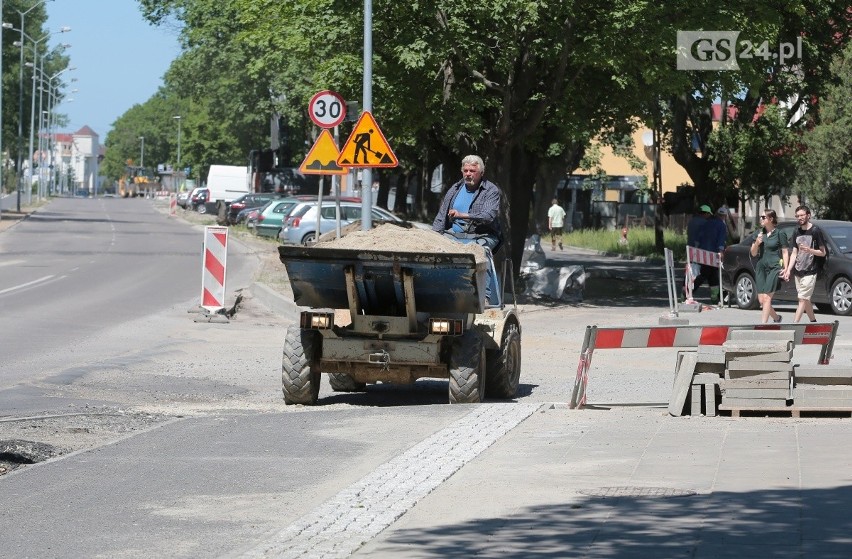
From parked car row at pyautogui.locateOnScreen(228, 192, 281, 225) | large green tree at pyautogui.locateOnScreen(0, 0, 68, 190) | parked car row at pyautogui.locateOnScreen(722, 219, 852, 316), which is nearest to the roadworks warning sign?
parked car row at pyautogui.locateOnScreen(722, 219, 852, 316)

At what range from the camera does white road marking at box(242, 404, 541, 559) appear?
664 centimetres

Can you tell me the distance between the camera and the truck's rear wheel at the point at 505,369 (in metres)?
13.2

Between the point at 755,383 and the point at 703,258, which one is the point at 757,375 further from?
the point at 703,258

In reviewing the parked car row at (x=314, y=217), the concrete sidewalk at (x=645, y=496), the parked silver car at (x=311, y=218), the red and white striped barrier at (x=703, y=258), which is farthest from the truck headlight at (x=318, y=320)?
the parked silver car at (x=311, y=218)

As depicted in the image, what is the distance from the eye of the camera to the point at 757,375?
11164 mm

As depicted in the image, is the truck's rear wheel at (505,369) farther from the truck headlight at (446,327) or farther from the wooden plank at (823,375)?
the wooden plank at (823,375)

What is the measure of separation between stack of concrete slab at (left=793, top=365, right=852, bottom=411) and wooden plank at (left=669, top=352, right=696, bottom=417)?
0.79 metres

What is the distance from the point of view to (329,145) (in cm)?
2059

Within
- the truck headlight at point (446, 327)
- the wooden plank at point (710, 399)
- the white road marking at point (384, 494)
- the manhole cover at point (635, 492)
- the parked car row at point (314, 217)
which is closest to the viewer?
the white road marking at point (384, 494)

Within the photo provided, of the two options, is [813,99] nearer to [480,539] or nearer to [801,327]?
[801,327]

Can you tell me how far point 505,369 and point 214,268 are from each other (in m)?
8.95

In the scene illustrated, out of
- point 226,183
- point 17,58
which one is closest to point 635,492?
point 226,183

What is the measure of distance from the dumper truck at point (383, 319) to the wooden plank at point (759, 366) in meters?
2.18

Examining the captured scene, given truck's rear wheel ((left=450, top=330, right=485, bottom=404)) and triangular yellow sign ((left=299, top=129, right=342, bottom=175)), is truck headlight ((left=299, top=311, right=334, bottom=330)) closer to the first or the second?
truck's rear wheel ((left=450, top=330, right=485, bottom=404))
